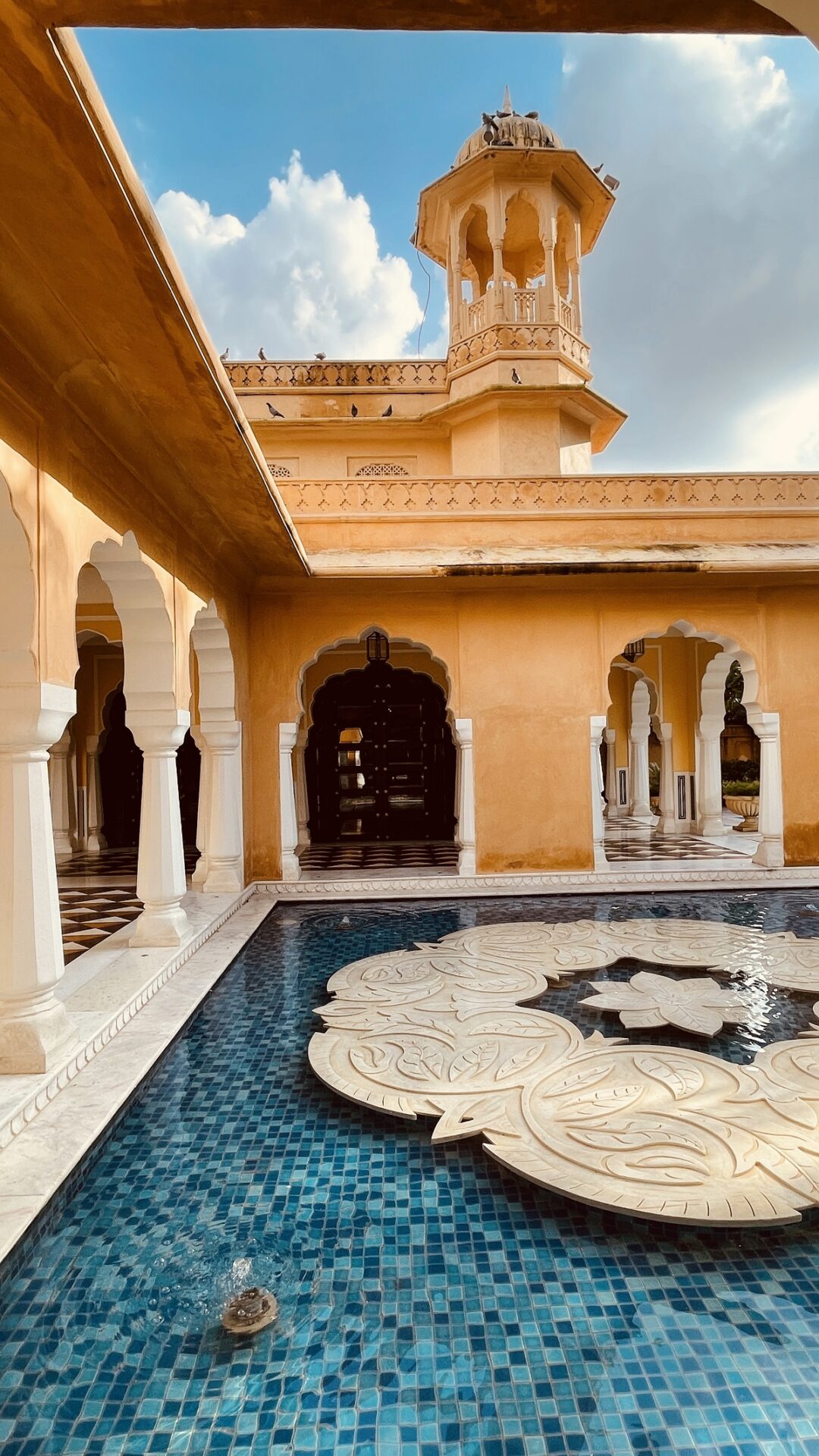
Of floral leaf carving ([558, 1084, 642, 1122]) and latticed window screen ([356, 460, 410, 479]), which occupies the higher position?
latticed window screen ([356, 460, 410, 479])

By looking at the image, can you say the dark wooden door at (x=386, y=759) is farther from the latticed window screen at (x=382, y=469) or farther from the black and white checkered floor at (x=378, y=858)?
the latticed window screen at (x=382, y=469)

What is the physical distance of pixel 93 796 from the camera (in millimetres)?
11789

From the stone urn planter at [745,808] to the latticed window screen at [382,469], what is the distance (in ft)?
25.7

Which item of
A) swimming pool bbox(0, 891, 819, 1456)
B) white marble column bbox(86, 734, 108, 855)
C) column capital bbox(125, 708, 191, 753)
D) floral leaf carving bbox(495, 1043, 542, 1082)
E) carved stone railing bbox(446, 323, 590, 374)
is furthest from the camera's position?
white marble column bbox(86, 734, 108, 855)

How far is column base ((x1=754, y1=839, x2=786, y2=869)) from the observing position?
8.76m

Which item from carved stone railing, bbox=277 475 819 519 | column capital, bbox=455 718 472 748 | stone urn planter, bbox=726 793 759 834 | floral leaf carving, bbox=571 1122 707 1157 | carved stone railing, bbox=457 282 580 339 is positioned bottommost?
stone urn planter, bbox=726 793 759 834

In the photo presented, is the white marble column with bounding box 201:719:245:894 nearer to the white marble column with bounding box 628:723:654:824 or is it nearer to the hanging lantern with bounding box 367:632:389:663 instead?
the hanging lantern with bounding box 367:632:389:663

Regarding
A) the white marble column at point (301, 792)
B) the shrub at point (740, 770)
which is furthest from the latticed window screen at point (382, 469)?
the shrub at point (740, 770)

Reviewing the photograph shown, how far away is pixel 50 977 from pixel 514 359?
10.4 metres

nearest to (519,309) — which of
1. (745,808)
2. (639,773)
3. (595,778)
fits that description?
(595,778)

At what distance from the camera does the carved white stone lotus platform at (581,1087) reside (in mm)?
2713

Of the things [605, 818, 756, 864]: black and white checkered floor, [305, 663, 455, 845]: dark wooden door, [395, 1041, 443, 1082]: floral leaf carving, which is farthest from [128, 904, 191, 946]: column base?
[305, 663, 455, 845]: dark wooden door

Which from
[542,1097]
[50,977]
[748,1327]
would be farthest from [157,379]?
[748,1327]

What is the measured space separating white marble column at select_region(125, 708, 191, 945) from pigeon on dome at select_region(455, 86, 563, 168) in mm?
9736
